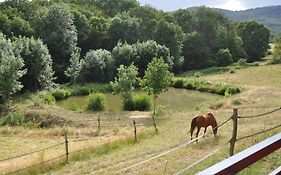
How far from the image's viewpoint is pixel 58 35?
5684 centimetres

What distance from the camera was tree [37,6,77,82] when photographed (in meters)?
56.8

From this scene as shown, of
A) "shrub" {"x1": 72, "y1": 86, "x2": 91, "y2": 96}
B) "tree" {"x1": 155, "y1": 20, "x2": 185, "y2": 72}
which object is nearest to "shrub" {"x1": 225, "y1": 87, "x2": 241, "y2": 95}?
"shrub" {"x1": 72, "y1": 86, "x2": 91, "y2": 96}

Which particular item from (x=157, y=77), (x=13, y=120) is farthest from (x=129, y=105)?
(x=13, y=120)

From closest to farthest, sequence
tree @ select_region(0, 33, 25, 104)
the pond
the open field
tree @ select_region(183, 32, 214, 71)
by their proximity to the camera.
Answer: the open field < tree @ select_region(0, 33, 25, 104) < the pond < tree @ select_region(183, 32, 214, 71)

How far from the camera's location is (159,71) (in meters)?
35.8

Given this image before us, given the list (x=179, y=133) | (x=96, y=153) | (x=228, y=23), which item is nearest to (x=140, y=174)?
(x=96, y=153)

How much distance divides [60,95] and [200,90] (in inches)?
704

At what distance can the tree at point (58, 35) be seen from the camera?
56844 mm

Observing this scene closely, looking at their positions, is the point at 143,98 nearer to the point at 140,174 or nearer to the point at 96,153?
the point at 96,153

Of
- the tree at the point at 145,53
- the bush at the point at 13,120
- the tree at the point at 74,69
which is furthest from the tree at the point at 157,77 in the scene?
the tree at the point at 145,53

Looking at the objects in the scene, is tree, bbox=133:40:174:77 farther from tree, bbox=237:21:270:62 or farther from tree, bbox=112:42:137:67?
tree, bbox=237:21:270:62

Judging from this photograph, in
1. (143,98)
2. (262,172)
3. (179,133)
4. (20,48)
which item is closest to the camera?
(262,172)

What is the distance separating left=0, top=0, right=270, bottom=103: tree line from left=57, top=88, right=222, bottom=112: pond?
13.6 ft

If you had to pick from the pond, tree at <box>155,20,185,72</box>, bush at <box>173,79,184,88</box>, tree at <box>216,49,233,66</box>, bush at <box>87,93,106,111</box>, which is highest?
→ tree at <box>155,20,185,72</box>
